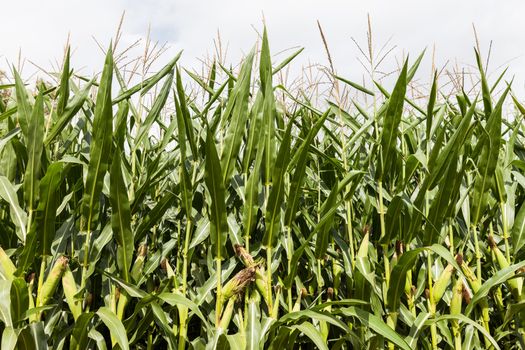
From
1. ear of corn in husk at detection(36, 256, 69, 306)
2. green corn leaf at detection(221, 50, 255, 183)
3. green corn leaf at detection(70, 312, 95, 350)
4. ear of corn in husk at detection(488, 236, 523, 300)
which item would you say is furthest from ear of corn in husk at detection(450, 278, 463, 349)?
ear of corn in husk at detection(36, 256, 69, 306)

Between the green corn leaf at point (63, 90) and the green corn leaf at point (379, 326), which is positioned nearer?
the green corn leaf at point (379, 326)

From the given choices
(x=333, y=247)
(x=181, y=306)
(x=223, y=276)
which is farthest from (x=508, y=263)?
(x=181, y=306)

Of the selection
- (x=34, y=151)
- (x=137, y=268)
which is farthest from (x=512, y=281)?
(x=34, y=151)

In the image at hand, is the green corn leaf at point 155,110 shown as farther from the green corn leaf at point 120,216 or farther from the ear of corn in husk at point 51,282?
the ear of corn in husk at point 51,282

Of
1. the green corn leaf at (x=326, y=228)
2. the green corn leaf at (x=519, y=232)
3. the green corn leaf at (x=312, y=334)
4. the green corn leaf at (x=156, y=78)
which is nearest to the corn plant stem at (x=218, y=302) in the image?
the green corn leaf at (x=312, y=334)

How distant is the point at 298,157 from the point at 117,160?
1.95ft

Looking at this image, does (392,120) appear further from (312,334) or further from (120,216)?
(120,216)

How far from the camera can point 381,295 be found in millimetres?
1637

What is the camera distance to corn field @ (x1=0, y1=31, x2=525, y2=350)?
145 cm

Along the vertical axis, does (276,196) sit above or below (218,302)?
above

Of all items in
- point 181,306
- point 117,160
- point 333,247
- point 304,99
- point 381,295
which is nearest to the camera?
point 117,160

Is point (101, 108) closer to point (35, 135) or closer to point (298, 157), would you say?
point (35, 135)

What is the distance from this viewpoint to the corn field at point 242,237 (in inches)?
57.2

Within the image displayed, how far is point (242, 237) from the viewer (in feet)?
5.62
